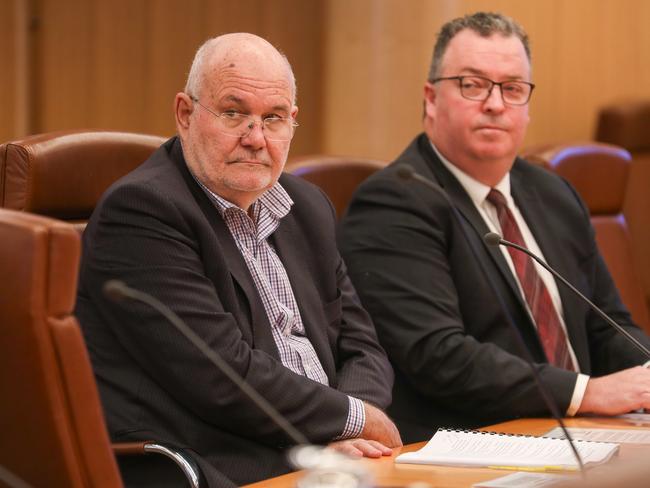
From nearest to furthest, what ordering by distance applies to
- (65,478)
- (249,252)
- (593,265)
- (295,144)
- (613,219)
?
(65,478) < (249,252) < (593,265) < (613,219) < (295,144)

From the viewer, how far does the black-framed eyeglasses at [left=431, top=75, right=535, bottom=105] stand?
2834 mm

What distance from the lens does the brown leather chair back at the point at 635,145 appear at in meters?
5.12

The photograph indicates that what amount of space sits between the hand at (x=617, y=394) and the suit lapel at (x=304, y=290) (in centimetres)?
58

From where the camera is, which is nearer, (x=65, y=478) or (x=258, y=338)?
(x=65, y=478)

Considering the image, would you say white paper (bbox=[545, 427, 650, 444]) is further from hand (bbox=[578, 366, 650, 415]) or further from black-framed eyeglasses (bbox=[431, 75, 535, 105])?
black-framed eyeglasses (bbox=[431, 75, 535, 105])

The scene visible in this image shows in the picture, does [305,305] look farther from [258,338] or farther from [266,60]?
[266,60]

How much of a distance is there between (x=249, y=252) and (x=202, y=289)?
0.74 feet

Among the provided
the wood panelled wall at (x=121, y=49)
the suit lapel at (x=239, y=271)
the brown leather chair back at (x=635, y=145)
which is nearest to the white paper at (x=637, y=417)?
the suit lapel at (x=239, y=271)

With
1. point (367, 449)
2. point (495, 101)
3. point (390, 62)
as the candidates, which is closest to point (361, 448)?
point (367, 449)

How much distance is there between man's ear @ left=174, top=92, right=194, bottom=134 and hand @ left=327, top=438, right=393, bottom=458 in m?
0.74

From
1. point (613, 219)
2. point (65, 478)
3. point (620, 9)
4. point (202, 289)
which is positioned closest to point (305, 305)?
point (202, 289)

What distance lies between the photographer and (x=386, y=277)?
8.52ft

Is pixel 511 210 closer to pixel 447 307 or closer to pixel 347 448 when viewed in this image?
pixel 447 307

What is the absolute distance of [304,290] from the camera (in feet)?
7.45
